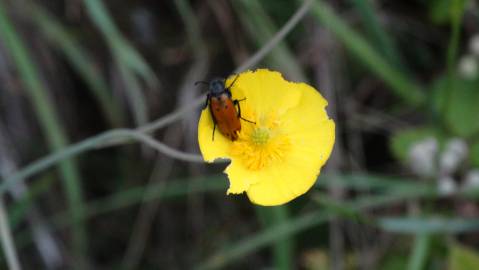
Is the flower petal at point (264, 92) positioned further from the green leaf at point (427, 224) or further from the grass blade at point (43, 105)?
the grass blade at point (43, 105)

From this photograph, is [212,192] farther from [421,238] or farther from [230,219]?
[421,238]

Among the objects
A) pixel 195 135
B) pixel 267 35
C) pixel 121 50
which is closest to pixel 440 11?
pixel 267 35

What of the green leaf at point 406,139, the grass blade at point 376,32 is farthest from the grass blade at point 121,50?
the green leaf at point 406,139

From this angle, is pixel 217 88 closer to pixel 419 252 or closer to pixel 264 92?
pixel 264 92

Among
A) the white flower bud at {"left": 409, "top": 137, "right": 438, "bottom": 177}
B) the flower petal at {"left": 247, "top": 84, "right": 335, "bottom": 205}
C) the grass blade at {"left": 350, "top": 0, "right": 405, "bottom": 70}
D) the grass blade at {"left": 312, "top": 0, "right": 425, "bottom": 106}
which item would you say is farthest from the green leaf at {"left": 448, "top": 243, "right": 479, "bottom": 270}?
the flower petal at {"left": 247, "top": 84, "right": 335, "bottom": 205}

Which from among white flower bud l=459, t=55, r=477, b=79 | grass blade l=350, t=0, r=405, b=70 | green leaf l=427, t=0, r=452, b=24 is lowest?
white flower bud l=459, t=55, r=477, b=79

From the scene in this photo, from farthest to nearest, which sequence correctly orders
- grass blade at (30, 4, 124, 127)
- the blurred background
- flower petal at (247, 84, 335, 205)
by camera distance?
grass blade at (30, 4, 124, 127) → the blurred background → flower petal at (247, 84, 335, 205)

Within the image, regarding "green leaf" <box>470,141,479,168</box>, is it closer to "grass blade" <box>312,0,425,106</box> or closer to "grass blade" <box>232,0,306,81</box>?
"grass blade" <box>312,0,425,106</box>
